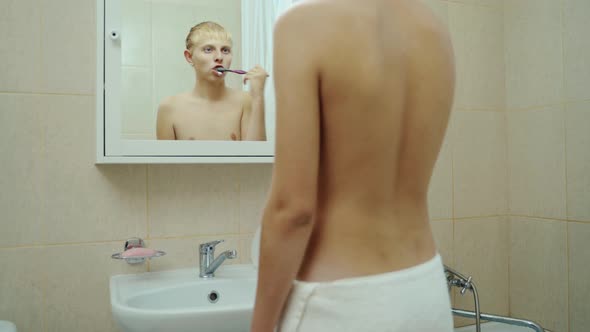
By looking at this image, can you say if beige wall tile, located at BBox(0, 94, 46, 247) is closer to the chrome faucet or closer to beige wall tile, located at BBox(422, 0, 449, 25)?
the chrome faucet

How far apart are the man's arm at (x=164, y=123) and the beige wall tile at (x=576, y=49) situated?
4.38 ft

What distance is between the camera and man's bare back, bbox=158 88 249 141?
1416 mm

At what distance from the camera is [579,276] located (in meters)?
1.64

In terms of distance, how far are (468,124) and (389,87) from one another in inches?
50.1

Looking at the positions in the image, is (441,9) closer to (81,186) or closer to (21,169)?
(81,186)

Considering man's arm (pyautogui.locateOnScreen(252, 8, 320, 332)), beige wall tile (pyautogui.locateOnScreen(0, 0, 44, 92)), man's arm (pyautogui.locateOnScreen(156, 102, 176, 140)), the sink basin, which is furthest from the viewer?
man's arm (pyautogui.locateOnScreen(156, 102, 176, 140))

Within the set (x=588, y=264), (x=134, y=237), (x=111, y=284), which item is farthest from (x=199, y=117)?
(x=588, y=264)

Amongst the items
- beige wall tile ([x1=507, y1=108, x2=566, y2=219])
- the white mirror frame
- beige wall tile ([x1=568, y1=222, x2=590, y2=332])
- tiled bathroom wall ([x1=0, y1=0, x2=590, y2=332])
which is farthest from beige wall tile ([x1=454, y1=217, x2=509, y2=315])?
the white mirror frame

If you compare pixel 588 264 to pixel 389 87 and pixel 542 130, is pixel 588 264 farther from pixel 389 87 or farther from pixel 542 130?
pixel 389 87

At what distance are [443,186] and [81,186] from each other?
126 cm

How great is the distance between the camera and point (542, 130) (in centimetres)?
176

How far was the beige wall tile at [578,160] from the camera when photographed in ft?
5.27

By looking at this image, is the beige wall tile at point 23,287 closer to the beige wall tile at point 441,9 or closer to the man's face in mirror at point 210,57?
the man's face in mirror at point 210,57

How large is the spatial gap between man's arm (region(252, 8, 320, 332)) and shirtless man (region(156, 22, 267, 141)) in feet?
2.54
